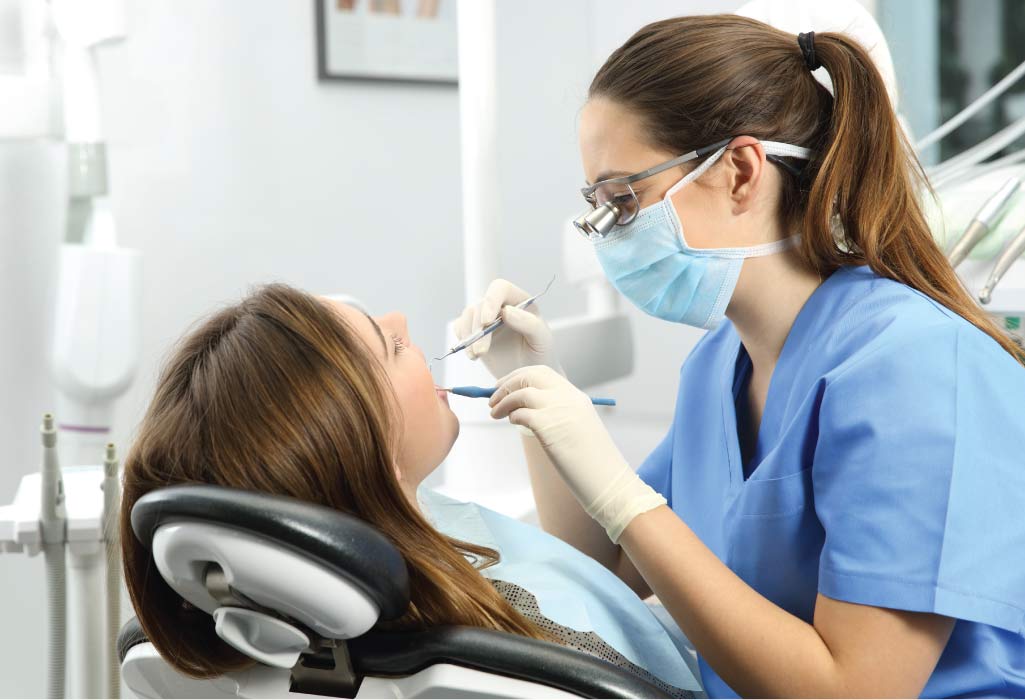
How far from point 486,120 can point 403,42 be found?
3.16 ft

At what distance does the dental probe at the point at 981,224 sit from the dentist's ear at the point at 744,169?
74 cm

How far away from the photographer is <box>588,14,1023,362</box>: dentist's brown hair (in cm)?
113

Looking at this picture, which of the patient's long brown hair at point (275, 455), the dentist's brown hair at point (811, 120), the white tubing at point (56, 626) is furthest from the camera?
the white tubing at point (56, 626)

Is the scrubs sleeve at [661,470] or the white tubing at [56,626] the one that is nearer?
the white tubing at [56,626]

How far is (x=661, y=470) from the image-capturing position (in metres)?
1.46

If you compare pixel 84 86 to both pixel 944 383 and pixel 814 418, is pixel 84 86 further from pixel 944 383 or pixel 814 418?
pixel 944 383

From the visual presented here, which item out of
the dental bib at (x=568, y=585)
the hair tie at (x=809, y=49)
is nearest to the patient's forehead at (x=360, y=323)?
the dental bib at (x=568, y=585)

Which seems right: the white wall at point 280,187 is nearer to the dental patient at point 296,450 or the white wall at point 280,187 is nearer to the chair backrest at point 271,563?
the dental patient at point 296,450

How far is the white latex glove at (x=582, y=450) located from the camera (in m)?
1.03

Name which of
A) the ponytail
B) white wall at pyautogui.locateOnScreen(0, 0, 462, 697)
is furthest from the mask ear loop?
white wall at pyautogui.locateOnScreen(0, 0, 462, 697)

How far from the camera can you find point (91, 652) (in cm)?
134

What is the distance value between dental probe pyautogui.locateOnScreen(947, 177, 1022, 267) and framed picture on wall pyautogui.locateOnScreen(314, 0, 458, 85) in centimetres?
152

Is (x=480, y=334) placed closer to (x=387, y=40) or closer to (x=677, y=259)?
(x=677, y=259)

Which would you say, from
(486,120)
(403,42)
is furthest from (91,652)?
(403,42)
